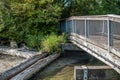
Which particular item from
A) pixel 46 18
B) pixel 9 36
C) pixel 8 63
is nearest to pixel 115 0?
pixel 46 18

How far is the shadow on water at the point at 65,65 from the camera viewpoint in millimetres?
11635

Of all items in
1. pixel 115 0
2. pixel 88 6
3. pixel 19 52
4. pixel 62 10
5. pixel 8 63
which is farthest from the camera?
pixel 115 0

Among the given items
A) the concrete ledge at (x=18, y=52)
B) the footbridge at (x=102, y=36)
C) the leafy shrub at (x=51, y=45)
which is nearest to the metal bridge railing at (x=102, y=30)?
the footbridge at (x=102, y=36)

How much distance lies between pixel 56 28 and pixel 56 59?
143 inches

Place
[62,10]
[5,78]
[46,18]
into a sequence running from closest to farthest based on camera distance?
[5,78]
[46,18]
[62,10]

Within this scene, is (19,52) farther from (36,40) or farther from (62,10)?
(62,10)

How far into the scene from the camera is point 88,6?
20.2m

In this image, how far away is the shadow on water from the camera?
38.2 ft

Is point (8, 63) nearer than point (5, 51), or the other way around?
point (8, 63)

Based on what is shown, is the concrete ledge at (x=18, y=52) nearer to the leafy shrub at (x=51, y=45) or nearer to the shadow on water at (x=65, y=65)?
the leafy shrub at (x=51, y=45)

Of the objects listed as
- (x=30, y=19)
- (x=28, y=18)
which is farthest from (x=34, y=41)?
(x=28, y=18)

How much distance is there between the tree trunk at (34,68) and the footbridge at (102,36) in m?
2.02

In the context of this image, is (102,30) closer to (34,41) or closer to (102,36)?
(102,36)

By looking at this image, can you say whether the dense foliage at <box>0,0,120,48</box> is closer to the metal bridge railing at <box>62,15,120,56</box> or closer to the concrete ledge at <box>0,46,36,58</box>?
the concrete ledge at <box>0,46,36,58</box>
